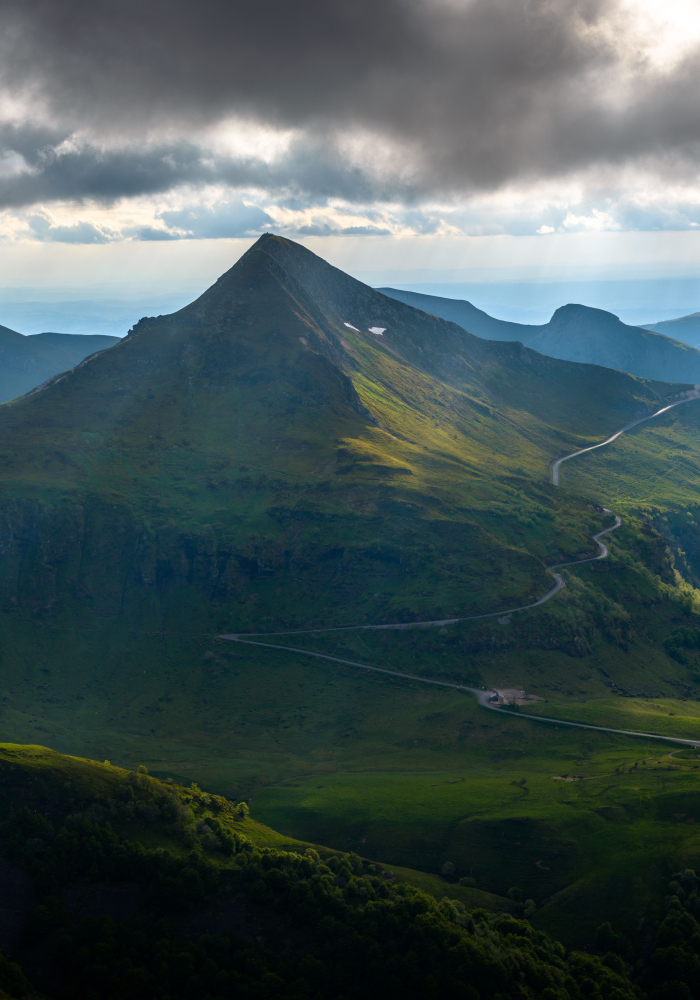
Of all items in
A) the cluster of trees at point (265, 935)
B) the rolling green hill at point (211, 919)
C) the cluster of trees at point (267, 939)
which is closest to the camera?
the cluster of trees at point (267, 939)

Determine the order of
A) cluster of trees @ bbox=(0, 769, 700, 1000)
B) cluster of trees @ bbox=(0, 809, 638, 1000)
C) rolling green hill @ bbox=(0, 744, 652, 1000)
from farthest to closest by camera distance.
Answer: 1. rolling green hill @ bbox=(0, 744, 652, 1000)
2. cluster of trees @ bbox=(0, 769, 700, 1000)
3. cluster of trees @ bbox=(0, 809, 638, 1000)

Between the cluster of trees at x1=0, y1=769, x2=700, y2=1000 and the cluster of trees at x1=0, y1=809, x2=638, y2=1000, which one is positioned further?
the cluster of trees at x1=0, y1=769, x2=700, y2=1000

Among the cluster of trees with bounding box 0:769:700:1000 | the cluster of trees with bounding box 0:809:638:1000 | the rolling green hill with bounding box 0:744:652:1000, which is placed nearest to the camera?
the cluster of trees with bounding box 0:809:638:1000

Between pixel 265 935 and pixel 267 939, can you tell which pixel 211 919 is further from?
pixel 267 939

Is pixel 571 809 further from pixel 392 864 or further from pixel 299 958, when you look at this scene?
pixel 299 958

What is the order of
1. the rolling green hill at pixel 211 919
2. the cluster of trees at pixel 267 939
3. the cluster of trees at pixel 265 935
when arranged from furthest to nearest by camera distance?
the rolling green hill at pixel 211 919
the cluster of trees at pixel 265 935
the cluster of trees at pixel 267 939

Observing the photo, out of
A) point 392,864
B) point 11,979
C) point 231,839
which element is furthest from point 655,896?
point 11,979

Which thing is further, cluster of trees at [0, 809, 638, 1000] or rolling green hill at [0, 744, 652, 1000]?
rolling green hill at [0, 744, 652, 1000]

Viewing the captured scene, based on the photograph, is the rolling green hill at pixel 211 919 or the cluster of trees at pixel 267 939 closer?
the cluster of trees at pixel 267 939

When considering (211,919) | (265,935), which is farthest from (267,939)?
(211,919)

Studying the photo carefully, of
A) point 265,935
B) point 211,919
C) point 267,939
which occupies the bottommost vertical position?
point 267,939

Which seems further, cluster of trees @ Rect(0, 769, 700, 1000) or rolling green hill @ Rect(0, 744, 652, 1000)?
rolling green hill @ Rect(0, 744, 652, 1000)
